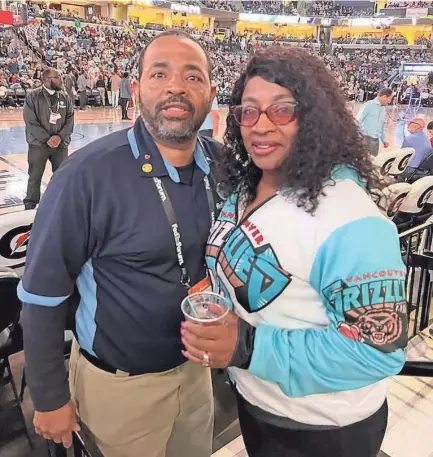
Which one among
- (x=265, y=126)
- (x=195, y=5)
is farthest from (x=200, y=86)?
(x=195, y=5)

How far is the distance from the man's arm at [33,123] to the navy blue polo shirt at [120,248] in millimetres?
4433

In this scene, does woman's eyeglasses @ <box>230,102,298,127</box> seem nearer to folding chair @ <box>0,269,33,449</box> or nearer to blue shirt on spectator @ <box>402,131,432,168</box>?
folding chair @ <box>0,269,33,449</box>

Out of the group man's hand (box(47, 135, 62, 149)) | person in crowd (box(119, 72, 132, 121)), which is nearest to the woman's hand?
man's hand (box(47, 135, 62, 149))

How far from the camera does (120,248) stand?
4.37ft

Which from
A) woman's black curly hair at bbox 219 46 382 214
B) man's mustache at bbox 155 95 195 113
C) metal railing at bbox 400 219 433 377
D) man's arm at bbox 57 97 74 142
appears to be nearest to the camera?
woman's black curly hair at bbox 219 46 382 214

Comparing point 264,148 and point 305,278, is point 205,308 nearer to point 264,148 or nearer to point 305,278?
point 305,278

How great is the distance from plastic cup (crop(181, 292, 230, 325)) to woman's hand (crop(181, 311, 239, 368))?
0.01 meters

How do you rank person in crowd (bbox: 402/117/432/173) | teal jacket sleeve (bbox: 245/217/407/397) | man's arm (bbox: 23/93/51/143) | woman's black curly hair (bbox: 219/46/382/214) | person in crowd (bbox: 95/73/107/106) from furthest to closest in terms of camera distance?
person in crowd (bbox: 95/73/107/106) → person in crowd (bbox: 402/117/432/173) → man's arm (bbox: 23/93/51/143) → woman's black curly hair (bbox: 219/46/382/214) → teal jacket sleeve (bbox: 245/217/407/397)

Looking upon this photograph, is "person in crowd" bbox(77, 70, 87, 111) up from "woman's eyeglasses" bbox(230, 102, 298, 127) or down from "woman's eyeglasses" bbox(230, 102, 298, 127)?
down

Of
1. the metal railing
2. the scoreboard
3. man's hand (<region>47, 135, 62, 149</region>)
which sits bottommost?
the metal railing

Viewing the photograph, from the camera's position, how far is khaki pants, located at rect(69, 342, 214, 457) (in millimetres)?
1463

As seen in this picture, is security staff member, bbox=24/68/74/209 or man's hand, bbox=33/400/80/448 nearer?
man's hand, bbox=33/400/80/448

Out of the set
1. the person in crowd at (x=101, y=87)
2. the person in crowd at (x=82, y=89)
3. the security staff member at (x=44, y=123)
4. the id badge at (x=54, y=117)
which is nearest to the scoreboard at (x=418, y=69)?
the person in crowd at (x=101, y=87)

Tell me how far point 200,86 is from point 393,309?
900mm
